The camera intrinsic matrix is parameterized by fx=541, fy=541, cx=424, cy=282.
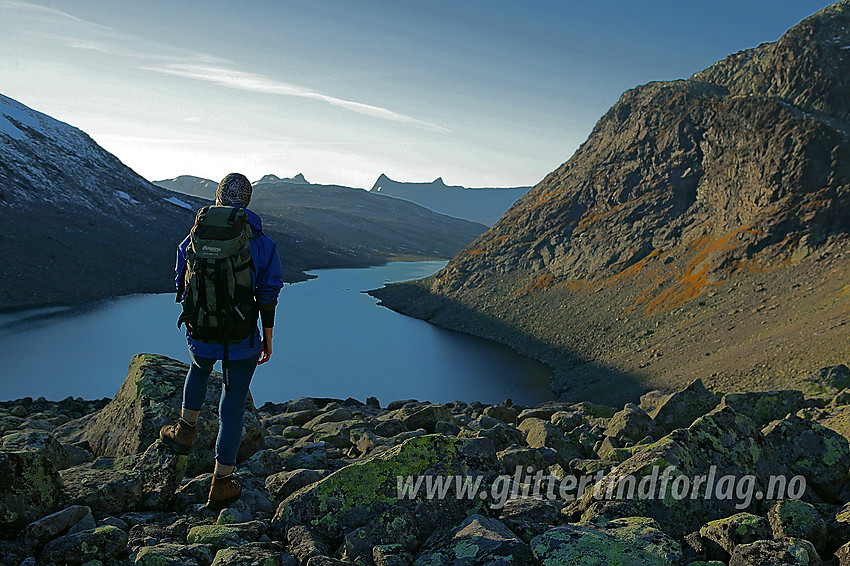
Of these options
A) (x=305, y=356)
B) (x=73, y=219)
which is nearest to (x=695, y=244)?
(x=305, y=356)

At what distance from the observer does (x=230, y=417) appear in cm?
562

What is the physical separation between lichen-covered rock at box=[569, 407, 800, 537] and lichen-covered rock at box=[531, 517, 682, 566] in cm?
54

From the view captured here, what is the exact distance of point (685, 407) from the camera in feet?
36.4

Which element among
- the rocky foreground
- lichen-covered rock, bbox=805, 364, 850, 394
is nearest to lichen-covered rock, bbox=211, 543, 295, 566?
the rocky foreground

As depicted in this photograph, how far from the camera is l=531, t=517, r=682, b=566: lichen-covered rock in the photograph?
171 inches

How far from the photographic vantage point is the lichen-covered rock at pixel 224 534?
4734mm

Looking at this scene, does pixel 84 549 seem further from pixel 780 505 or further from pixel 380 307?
pixel 380 307

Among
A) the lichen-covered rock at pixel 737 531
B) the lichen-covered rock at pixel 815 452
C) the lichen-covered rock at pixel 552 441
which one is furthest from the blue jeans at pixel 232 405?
the lichen-covered rock at pixel 815 452

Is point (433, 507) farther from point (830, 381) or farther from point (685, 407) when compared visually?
point (830, 381)

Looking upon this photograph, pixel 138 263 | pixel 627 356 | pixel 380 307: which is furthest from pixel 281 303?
pixel 627 356

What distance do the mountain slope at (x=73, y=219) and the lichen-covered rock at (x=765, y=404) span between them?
3023 inches

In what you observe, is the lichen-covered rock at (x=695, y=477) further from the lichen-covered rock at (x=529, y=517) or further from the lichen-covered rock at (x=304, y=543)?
the lichen-covered rock at (x=304, y=543)

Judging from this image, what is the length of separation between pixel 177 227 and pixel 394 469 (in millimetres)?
122218

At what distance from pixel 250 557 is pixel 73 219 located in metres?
112
